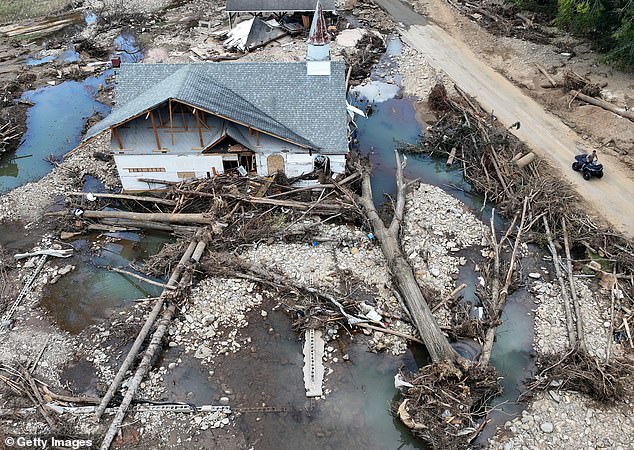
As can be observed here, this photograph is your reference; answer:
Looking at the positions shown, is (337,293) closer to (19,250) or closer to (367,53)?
(19,250)

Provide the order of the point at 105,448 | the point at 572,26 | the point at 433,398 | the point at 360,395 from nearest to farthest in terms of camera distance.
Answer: the point at 105,448
the point at 433,398
the point at 360,395
the point at 572,26

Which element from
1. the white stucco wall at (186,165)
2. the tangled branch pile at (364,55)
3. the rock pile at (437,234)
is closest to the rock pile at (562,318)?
the rock pile at (437,234)

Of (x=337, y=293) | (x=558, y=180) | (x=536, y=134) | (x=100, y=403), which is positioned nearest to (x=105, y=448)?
(x=100, y=403)

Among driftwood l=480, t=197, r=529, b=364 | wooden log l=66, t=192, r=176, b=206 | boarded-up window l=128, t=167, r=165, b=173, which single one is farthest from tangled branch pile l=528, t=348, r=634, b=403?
boarded-up window l=128, t=167, r=165, b=173

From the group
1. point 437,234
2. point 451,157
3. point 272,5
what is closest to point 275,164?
point 437,234

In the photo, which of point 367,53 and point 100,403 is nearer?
point 100,403

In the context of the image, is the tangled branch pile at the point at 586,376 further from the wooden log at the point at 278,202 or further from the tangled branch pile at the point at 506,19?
the tangled branch pile at the point at 506,19

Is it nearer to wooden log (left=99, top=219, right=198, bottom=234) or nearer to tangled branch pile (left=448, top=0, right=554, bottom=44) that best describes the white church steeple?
wooden log (left=99, top=219, right=198, bottom=234)

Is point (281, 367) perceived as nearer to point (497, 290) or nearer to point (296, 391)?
point (296, 391)
